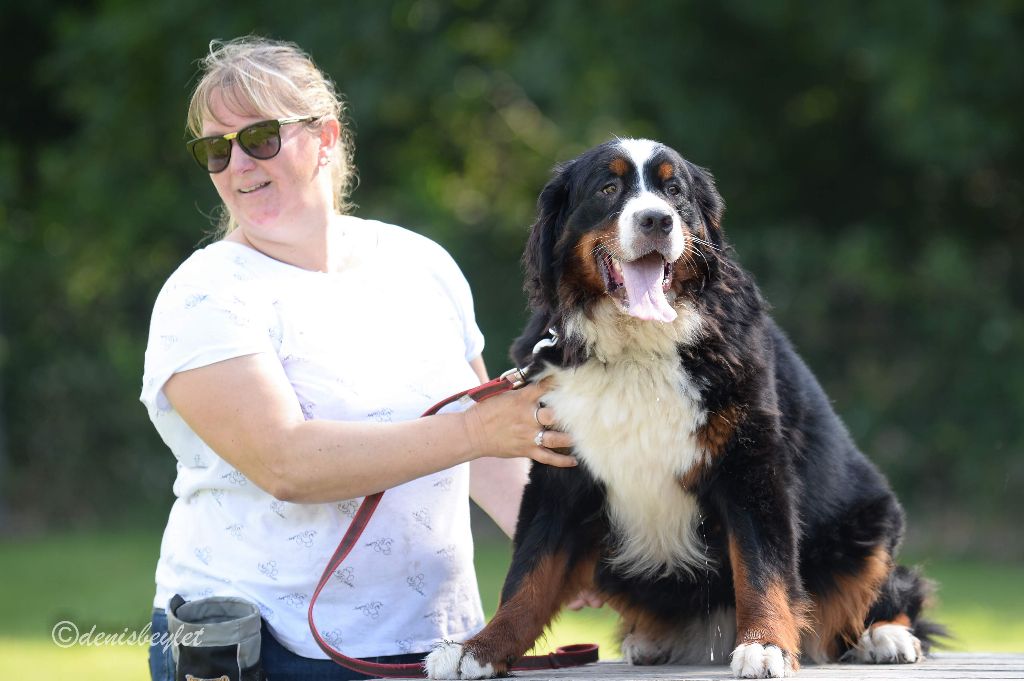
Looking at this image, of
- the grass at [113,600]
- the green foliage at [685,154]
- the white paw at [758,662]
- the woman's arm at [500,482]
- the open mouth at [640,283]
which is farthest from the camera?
the green foliage at [685,154]

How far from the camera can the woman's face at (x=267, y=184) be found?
3.05m

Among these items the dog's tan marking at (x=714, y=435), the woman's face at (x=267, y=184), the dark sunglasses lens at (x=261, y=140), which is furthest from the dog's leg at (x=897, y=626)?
the dark sunglasses lens at (x=261, y=140)

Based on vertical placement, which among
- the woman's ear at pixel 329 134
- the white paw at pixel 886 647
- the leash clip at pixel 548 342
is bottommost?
the white paw at pixel 886 647

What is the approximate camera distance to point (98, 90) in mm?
11297

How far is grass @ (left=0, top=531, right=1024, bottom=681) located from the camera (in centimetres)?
591

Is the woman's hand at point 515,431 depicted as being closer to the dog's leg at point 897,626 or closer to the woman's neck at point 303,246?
the woman's neck at point 303,246

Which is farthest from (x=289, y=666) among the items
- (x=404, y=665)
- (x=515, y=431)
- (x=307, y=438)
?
(x=515, y=431)

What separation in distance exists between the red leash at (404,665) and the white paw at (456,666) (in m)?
0.11

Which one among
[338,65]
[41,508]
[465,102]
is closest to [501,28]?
[465,102]

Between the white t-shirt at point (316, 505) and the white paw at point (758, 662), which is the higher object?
the white t-shirt at point (316, 505)

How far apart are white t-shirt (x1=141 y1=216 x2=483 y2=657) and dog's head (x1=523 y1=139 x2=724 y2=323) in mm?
366

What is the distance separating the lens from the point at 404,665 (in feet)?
9.28

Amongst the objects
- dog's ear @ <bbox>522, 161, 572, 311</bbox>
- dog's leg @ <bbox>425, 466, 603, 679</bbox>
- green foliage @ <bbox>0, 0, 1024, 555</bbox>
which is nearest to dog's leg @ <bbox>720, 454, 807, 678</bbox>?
dog's leg @ <bbox>425, 466, 603, 679</bbox>

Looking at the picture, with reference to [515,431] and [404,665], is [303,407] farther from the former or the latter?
[404,665]
